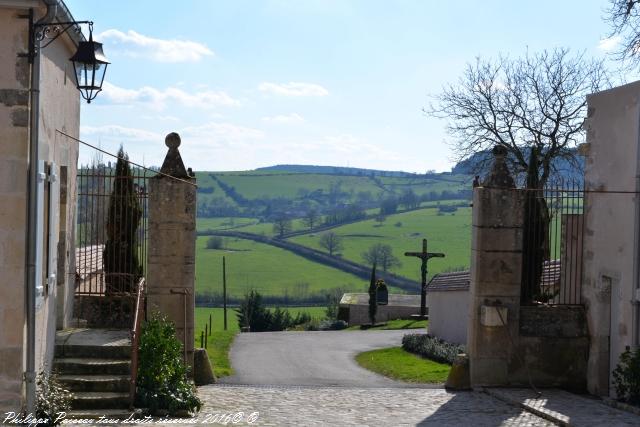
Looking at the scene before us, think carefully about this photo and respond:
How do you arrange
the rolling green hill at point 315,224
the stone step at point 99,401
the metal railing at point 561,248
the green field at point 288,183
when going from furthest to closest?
1. the green field at point 288,183
2. the rolling green hill at point 315,224
3. the metal railing at point 561,248
4. the stone step at point 99,401

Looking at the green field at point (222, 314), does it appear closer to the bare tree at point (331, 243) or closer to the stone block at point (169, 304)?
the bare tree at point (331, 243)

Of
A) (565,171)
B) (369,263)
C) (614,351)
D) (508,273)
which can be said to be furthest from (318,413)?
(369,263)

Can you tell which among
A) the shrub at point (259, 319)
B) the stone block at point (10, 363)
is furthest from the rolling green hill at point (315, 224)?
the stone block at point (10, 363)

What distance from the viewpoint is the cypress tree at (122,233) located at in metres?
14.1

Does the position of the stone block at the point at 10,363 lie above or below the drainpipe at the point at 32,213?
below

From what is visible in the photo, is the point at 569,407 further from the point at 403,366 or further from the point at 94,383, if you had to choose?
the point at 403,366

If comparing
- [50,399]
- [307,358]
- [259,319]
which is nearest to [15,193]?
[50,399]

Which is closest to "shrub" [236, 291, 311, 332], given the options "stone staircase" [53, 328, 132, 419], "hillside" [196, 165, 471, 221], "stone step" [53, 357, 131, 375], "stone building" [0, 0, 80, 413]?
"stone staircase" [53, 328, 132, 419]

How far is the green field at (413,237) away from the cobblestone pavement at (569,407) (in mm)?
73854

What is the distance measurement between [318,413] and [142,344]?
2443 millimetres

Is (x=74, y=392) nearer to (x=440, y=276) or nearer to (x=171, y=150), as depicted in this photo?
(x=171, y=150)

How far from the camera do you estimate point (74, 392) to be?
11.4 meters

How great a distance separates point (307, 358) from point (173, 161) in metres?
11.8

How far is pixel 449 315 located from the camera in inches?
1080
